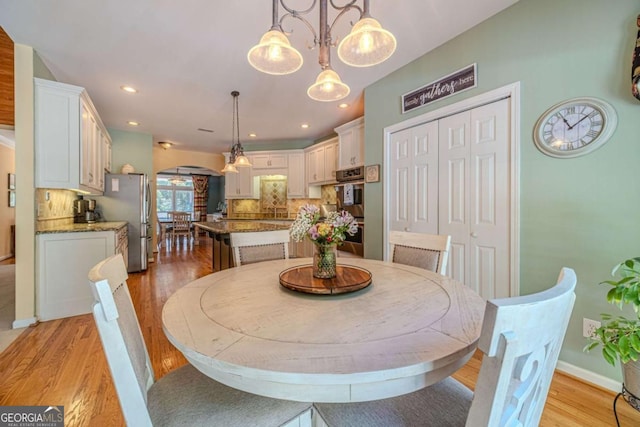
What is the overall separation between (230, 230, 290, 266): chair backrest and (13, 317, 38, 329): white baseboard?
235 cm

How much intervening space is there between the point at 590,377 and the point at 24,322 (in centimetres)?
456

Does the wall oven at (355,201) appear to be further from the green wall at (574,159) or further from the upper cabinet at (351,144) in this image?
the green wall at (574,159)

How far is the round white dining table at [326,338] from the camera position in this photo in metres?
0.64

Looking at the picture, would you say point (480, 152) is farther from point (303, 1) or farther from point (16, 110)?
point (16, 110)

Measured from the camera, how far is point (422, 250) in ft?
5.93

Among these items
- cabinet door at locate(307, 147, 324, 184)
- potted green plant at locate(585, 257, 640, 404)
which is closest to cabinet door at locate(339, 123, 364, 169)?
cabinet door at locate(307, 147, 324, 184)

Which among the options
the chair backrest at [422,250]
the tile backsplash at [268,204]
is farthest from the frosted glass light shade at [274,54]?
the tile backsplash at [268,204]

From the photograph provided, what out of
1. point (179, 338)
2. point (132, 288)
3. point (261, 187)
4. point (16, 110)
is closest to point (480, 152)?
point (179, 338)

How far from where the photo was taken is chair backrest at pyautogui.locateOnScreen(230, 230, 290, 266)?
1.87m

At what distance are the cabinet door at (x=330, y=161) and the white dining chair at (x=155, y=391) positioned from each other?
13.8 feet

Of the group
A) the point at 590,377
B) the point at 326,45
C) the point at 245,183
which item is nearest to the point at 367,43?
the point at 326,45

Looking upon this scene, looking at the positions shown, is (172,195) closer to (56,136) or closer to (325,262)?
(56,136)

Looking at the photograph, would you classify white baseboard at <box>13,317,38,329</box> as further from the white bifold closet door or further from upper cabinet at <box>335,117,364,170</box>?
upper cabinet at <box>335,117,364,170</box>

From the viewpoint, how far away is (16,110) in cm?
246
